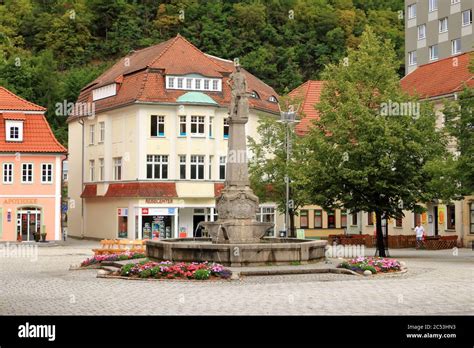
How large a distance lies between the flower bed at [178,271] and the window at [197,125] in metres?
36.0

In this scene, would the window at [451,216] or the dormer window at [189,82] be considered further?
the dormer window at [189,82]

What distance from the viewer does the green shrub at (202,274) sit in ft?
79.4

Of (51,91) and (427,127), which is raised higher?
(51,91)

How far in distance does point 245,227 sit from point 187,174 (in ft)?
107

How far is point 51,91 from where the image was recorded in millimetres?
96688

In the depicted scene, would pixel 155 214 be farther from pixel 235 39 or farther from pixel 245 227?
pixel 235 39

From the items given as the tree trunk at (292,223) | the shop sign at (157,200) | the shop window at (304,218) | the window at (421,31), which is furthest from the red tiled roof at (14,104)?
the window at (421,31)

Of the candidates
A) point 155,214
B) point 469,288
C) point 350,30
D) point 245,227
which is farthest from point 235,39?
point 469,288

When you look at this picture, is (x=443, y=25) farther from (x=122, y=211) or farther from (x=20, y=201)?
(x=20, y=201)

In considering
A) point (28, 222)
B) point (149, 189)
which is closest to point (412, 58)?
point (149, 189)

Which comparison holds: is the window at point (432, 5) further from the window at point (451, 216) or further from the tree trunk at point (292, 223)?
the tree trunk at point (292, 223)

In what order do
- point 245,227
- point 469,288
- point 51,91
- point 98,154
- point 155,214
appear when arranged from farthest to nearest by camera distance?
point 51,91, point 98,154, point 155,214, point 245,227, point 469,288

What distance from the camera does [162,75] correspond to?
6181 centimetres

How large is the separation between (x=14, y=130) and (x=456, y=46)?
35930 millimetres
